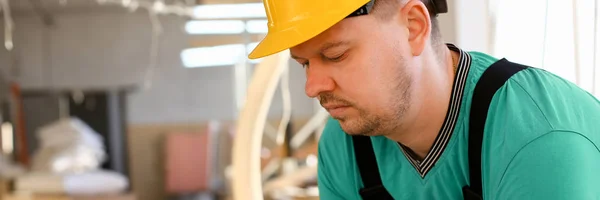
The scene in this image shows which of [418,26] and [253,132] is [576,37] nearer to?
[418,26]

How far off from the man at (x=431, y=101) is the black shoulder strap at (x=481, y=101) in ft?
0.03

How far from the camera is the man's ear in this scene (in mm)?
943

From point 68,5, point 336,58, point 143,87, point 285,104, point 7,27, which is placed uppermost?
point 68,5

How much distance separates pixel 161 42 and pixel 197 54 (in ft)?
0.76

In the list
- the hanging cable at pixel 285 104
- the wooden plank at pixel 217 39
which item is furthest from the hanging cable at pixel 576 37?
the wooden plank at pixel 217 39

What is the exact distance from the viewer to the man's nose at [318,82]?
0.92m

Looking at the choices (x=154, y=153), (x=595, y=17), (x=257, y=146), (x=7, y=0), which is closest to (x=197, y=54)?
(x=154, y=153)

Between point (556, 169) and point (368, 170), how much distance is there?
369 millimetres

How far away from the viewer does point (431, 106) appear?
0.98 meters

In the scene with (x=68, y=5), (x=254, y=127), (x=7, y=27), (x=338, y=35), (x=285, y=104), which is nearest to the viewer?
(x=338, y=35)

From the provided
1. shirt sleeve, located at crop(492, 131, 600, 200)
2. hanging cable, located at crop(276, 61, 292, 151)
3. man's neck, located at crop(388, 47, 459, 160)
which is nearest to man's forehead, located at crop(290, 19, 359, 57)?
man's neck, located at crop(388, 47, 459, 160)

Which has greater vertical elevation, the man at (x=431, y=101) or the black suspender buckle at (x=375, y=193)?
the man at (x=431, y=101)

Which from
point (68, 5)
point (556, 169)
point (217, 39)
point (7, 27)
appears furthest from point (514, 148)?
point (7, 27)

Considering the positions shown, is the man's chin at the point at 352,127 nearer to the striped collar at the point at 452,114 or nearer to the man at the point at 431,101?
the man at the point at 431,101
